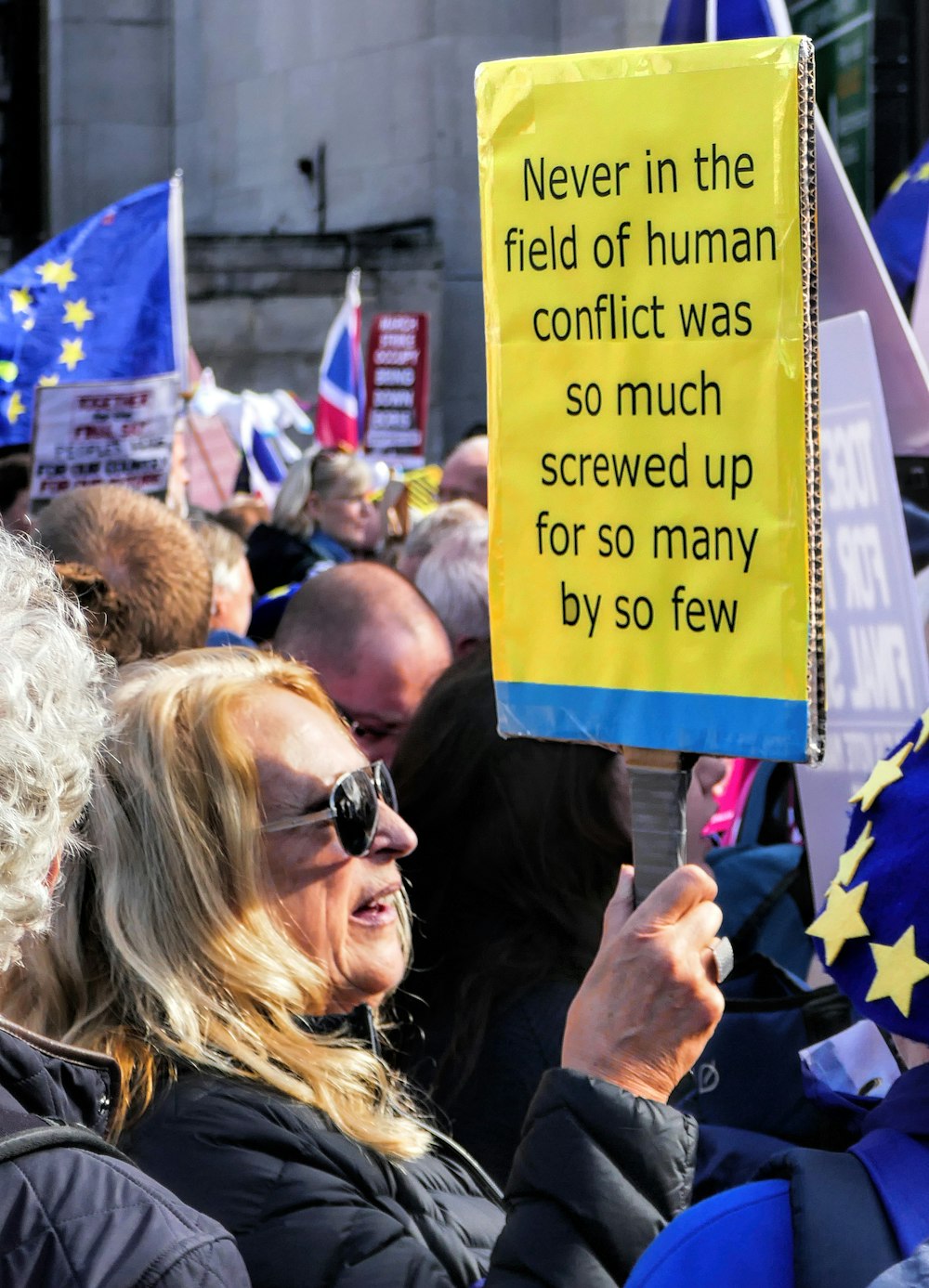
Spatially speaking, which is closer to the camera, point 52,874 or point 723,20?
point 52,874

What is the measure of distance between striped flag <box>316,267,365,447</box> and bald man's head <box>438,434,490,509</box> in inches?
144

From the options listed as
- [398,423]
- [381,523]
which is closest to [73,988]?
[381,523]

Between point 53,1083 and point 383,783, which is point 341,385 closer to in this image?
point 383,783

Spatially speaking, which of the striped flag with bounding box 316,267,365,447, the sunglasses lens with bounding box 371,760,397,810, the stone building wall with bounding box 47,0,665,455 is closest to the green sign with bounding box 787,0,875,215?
the sunglasses lens with bounding box 371,760,397,810

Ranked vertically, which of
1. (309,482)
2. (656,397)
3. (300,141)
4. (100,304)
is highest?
(300,141)

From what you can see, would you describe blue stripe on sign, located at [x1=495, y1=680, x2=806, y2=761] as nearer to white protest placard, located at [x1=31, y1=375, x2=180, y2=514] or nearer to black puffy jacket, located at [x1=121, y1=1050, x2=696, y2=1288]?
black puffy jacket, located at [x1=121, y1=1050, x2=696, y2=1288]

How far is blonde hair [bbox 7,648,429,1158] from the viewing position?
1.79 m

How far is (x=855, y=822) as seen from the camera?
153cm

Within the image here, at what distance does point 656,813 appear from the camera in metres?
1.66

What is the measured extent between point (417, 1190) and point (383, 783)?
55 centimetres

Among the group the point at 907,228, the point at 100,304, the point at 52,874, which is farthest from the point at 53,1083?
the point at 100,304

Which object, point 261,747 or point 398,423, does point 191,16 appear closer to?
point 398,423

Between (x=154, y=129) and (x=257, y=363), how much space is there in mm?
3974

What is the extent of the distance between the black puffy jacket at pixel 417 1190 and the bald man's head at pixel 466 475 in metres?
4.33
